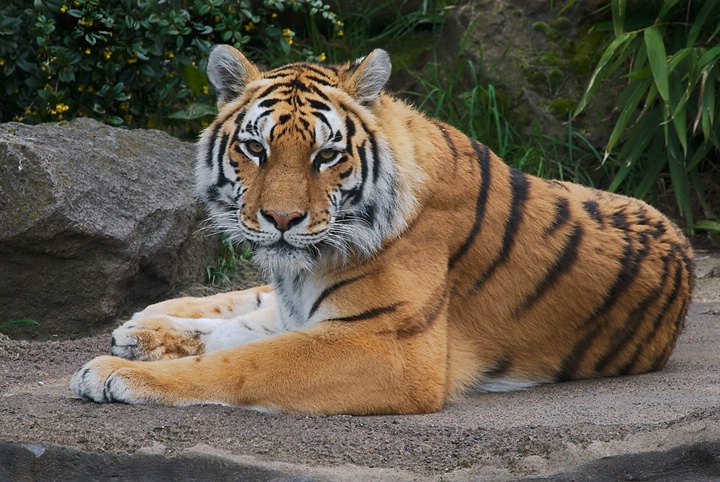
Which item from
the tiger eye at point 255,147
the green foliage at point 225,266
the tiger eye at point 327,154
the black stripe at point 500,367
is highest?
the tiger eye at point 327,154

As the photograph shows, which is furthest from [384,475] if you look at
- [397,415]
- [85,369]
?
[85,369]

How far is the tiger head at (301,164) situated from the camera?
12.2ft

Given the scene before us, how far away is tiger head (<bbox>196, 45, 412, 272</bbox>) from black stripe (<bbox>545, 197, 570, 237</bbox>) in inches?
25.7

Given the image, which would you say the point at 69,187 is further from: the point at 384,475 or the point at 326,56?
the point at 326,56

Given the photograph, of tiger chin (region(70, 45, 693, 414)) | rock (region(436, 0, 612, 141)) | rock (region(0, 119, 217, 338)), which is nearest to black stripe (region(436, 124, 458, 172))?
tiger chin (region(70, 45, 693, 414))

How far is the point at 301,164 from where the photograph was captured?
3748 millimetres

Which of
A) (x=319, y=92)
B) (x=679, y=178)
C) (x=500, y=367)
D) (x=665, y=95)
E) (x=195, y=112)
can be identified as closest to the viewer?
(x=319, y=92)

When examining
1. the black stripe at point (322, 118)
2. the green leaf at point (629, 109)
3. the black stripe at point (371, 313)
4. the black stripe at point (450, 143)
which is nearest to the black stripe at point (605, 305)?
the black stripe at point (450, 143)

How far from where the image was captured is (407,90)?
26.1ft

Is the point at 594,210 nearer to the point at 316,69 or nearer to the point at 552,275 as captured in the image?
the point at 552,275

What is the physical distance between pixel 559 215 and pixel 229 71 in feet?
4.72

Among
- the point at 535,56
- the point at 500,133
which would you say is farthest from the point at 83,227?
the point at 535,56

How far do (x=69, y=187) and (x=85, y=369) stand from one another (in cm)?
169

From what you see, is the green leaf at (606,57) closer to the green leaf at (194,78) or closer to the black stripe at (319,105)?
the green leaf at (194,78)
